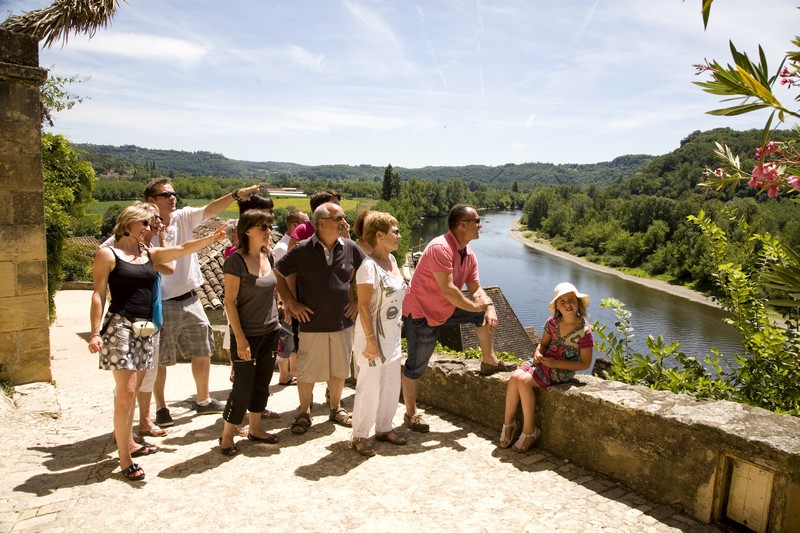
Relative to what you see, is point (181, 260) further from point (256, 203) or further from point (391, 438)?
point (391, 438)

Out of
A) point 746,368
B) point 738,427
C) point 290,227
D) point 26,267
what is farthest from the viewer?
point 290,227

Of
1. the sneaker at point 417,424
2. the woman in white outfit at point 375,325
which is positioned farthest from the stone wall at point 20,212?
the sneaker at point 417,424

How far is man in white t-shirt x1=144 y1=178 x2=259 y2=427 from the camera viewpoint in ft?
14.6

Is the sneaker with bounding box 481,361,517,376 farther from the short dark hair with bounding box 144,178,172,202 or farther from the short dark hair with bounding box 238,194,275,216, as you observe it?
the short dark hair with bounding box 144,178,172,202

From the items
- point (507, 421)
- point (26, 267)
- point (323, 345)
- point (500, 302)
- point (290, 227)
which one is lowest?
point (500, 302)

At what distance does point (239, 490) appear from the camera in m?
3.35

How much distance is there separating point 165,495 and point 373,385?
1430 millimetres

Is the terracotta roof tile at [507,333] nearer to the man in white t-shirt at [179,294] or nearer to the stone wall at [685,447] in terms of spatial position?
the man in white t-shirt at [179,294]

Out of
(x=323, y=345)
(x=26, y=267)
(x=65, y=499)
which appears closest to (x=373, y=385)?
(x=323, y=345)

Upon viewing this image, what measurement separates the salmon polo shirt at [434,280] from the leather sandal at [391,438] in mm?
854

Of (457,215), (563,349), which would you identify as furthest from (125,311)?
(563,349)

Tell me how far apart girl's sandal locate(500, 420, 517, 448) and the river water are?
79.9 ft

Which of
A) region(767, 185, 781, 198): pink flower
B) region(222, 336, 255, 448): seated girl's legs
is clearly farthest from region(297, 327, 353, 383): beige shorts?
region(767, 185, 781, 198): pink flower

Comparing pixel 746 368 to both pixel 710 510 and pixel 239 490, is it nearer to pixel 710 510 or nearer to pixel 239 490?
pixel 710 510
